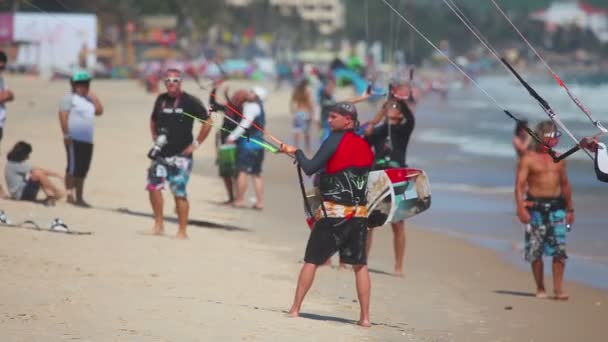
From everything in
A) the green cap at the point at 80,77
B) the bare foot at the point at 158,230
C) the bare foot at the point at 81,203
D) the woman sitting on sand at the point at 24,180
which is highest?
the green cap at the point at 80,77

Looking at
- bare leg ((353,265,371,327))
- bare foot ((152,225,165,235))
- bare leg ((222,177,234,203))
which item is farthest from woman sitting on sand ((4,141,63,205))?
bare leg ((353,265,371,327))

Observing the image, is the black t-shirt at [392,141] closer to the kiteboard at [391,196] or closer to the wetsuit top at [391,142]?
the wetsuit top at [391,142]

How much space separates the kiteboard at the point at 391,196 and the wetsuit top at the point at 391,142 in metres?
1.46

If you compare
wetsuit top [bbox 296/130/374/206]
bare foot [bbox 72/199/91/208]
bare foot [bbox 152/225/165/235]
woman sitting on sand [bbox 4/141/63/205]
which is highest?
wetsuit top [bbox 296/130/374/206]

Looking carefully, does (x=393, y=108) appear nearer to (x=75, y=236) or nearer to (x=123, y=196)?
(x=75, y=236)

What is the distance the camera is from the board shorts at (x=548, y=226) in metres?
10.3

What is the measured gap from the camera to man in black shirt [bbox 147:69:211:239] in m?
11.7

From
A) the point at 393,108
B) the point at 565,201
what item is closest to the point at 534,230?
the point at 565,201

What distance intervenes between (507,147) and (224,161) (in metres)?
17.8

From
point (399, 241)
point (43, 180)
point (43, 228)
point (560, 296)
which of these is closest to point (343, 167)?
point (560, 296)

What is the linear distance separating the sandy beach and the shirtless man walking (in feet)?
1.56

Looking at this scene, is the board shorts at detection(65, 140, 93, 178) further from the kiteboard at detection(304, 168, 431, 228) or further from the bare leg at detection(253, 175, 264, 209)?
the kiteboard at detection(304, 168, 431, 228)

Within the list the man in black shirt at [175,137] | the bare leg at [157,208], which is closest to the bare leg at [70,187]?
the bare leg at [157,208]

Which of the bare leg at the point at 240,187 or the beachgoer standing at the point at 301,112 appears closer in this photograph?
the bare leg at the point at 240,187
